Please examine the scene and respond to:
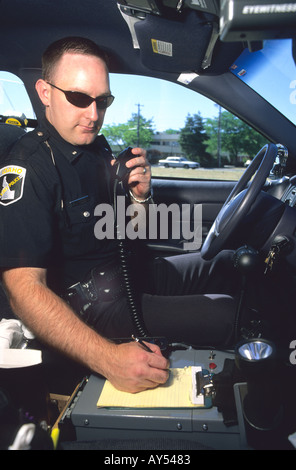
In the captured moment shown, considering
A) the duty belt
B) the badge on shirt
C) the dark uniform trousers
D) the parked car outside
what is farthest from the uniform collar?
the parked car outside

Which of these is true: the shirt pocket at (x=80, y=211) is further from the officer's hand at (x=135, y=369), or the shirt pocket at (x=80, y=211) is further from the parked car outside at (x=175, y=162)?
the parked car outside at (x=175, y=162)

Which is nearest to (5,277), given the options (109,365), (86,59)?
(109,365)

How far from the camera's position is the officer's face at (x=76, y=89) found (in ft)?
4.56

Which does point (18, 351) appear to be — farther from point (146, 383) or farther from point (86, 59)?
point (86, 59)

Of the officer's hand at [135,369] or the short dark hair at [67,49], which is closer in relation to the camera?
the officer's hand at [135,369]

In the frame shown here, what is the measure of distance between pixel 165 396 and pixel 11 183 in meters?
0.80

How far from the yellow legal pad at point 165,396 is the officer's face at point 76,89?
931mm

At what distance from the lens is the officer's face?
1389 millimetres

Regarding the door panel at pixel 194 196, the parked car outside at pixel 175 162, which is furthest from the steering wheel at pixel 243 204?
the parked car outside at pixel 175 162

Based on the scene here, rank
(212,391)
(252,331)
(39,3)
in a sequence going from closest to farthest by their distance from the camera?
(212,391) < (252,331) < (39,3)

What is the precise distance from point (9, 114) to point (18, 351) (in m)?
1.33

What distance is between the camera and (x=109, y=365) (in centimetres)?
105

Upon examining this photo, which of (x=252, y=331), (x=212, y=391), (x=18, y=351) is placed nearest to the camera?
(x=212, y=391)

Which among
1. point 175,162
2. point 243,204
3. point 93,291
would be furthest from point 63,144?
point 175,162
